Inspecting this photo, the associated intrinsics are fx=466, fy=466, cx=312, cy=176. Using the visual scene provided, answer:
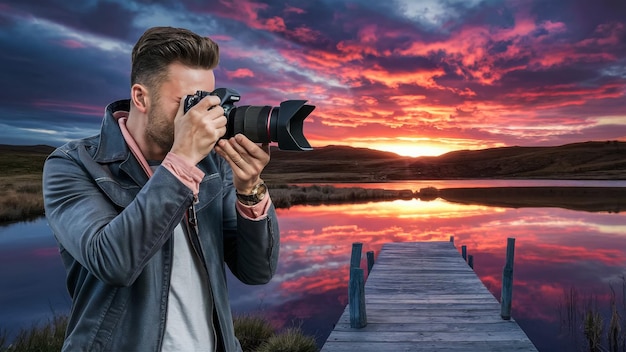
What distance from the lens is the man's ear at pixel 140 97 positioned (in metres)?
1.60

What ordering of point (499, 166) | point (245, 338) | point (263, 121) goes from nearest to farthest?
point (263, 121)
point (245, 338)
point (499, 166)

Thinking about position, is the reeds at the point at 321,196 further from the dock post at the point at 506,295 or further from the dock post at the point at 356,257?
the dock post at the point at 506,295

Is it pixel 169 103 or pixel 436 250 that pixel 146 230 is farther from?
pixel 436 250

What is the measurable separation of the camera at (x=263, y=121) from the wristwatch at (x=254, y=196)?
0.17 meters

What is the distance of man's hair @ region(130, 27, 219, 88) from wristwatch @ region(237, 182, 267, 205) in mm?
460

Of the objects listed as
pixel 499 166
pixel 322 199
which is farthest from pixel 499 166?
pixel 322 199

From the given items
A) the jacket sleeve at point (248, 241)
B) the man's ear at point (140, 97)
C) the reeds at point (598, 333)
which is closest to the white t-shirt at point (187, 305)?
the jacket sleeve at point (248, 241)

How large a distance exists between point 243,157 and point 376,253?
1770 cm

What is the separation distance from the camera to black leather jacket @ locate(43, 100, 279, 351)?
1.29 meters

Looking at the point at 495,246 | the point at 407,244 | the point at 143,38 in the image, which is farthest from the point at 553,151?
the point at 143,38

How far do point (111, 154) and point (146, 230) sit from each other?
0.38m

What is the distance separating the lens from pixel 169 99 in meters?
1.57

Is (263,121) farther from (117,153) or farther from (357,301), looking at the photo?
(357,301)

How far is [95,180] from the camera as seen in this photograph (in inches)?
57.0
